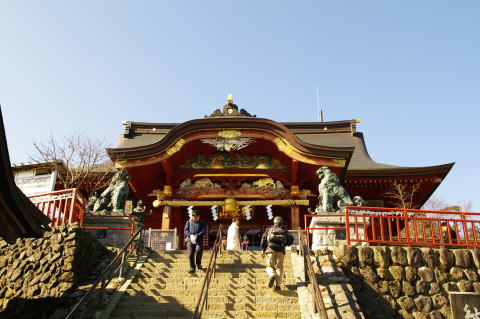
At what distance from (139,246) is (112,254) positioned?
2.22 feet

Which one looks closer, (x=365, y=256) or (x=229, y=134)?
(x=365, y=256)

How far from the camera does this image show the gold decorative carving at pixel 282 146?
14.8 m

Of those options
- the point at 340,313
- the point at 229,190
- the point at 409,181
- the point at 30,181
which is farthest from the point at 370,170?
the point at 30,181

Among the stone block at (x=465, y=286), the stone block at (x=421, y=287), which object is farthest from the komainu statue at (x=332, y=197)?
the stone block at (x=465, y=286)

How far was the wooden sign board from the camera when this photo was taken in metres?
6.34

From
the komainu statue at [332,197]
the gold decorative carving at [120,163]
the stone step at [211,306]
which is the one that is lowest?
the stone step at [211,306]

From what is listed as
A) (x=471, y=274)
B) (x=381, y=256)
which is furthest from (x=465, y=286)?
(x=381, y=256)

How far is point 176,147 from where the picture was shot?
1505 centimetres

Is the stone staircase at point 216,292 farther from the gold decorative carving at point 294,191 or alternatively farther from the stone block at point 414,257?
the gold decorative carving at point 294,191

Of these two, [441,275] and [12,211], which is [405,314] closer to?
[441,275]

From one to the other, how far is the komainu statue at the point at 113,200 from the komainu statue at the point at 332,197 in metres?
5.64

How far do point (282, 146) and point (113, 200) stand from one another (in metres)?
5.81

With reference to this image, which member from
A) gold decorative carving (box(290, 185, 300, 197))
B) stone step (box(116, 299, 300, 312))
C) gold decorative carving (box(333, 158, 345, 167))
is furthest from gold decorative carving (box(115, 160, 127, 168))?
stone step (box(116, 299, 300, 312))

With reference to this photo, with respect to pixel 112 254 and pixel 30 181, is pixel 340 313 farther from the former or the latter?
pixel 30 181
